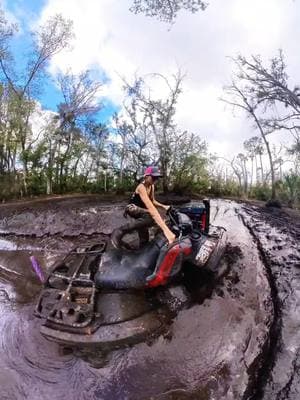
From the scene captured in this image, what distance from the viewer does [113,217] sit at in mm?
10180

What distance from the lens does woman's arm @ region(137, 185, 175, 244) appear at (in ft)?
15.4

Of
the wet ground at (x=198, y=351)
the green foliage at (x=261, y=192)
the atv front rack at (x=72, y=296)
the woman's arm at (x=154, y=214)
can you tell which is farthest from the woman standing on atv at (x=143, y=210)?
the green foliage at (x=261, y=192)

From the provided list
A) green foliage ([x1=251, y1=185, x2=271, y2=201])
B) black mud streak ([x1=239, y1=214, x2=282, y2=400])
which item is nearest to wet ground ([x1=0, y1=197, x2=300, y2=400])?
black mud streak ([x1=239, y1=214, x2=282, y2=400])

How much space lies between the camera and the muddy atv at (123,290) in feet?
14.4

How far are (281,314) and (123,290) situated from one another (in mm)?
2038

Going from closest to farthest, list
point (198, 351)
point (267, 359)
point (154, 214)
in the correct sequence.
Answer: point (267, 359), point (198, 351), point (154, 214)

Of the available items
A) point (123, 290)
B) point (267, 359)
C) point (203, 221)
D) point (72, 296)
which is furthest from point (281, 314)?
point (72, 296)

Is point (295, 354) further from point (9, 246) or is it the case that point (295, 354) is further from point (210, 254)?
point (9, 246)

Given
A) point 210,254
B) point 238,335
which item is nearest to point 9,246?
point 210,254

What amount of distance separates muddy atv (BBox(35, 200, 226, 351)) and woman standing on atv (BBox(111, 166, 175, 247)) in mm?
239

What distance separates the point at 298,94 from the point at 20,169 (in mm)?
13500

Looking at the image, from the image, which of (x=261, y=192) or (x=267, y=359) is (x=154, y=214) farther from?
(x=261, y=192)

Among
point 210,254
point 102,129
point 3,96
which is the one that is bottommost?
point 210,254

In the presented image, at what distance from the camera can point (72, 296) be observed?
187 inches
